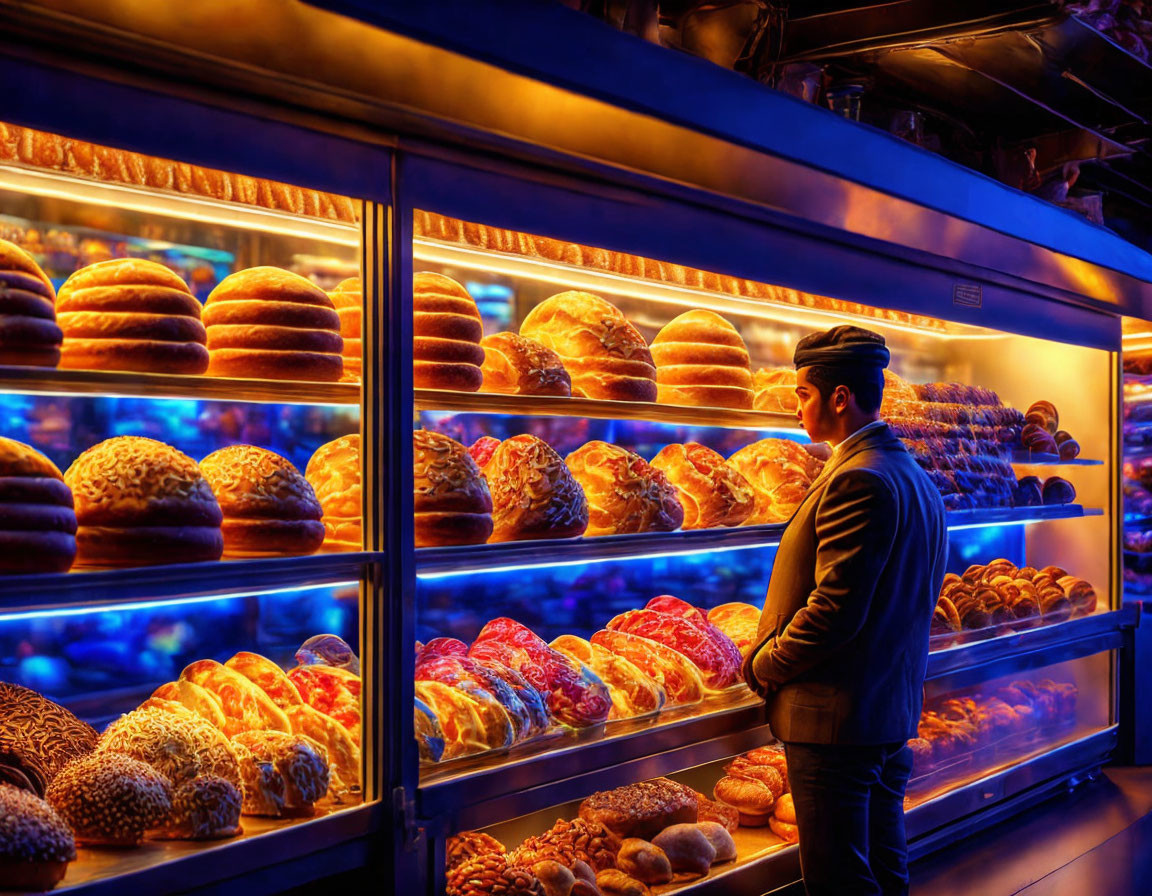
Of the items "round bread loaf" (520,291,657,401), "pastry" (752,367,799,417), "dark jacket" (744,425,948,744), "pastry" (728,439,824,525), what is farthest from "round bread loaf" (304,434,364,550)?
"pastry" (752,367,799,417)

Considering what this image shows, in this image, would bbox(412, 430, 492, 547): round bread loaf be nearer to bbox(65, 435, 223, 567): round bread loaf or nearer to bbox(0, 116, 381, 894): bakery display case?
bbox(0, 116, 381, 894): bakery display case

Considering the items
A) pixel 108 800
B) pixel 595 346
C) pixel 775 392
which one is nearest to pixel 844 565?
pixel 595 346

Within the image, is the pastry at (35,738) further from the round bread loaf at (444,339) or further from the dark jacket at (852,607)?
the dark jacket at (852,607)

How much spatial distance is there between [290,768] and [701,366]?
6.31ft

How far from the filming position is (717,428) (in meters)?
4.02

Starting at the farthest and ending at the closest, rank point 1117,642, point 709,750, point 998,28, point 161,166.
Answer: point 1117,642, point 998,28, point 709,750, point 161,166

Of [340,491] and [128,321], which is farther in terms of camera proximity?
[340,491]

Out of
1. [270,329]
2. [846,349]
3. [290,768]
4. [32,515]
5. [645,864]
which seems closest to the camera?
[32,515]

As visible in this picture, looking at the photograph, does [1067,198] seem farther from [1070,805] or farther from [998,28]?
[1070,805]

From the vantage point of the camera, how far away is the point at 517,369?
2.93 meters

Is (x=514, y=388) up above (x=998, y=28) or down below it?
below

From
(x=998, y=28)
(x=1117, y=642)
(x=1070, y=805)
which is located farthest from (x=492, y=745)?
(x=1117, y=642)

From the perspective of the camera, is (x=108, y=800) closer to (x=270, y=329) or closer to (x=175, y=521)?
(x=175, y=521)

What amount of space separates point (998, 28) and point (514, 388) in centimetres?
207
